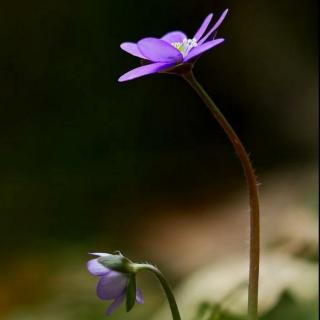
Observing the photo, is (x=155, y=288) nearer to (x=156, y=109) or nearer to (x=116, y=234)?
(x=116, y=234)

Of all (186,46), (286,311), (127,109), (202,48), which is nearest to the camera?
(202,48)

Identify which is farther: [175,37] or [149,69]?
[175,37]

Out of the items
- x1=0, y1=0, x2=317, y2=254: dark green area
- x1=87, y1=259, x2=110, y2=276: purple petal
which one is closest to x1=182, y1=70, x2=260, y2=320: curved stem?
x1=87, y1=259, x2=110, y2=276: purple petal

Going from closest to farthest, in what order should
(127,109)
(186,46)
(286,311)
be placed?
(186,46), (286,311), (127,109)

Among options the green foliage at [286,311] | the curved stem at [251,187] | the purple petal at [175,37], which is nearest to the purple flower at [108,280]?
the curved stem at [251,187]

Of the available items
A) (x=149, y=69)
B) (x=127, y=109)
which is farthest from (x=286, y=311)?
(x=127, y=109)

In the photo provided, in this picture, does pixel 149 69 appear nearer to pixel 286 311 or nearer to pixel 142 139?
pixel 286 311

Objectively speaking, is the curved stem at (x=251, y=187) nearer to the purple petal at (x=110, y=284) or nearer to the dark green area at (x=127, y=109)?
the purple petal at (x=110, y=284)
